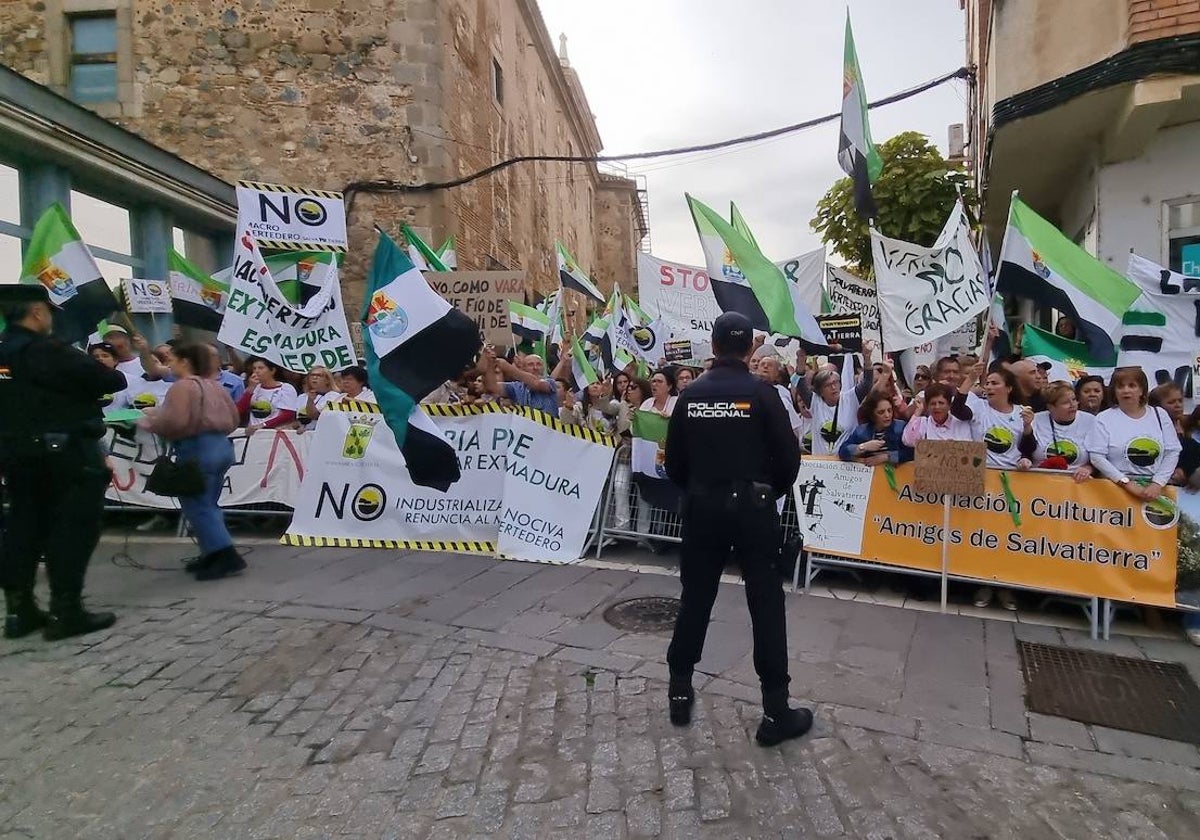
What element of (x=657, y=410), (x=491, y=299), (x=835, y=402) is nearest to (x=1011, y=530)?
(x=835, y=402)

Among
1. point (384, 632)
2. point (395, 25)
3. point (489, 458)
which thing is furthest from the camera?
point (395, 25)

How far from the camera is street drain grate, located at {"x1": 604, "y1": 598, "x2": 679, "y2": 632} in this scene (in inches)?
205

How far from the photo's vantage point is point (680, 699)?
12.6ft

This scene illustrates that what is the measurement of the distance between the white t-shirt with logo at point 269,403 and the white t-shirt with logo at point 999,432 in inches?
259

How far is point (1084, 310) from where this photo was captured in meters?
5.89

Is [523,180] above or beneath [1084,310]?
above

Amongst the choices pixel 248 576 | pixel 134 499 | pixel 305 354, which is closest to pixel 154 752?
pixel 248 576

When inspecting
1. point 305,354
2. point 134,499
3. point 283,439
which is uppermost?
point 305,354

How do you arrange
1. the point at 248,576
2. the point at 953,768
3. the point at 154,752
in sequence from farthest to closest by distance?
1. the point at 248,576
2. the point at 154,752
3. the point at 953,768

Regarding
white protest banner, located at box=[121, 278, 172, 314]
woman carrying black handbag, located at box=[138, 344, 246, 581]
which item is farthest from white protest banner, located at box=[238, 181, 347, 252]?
woman carrying black handbag, located at box=[138, 344, 246, 581]

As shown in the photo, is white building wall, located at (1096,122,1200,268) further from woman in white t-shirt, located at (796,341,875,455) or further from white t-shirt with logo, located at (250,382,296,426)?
white t-shirt with logo, located at (250,382,296,426)

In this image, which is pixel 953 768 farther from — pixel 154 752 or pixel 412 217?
pixel 412 217

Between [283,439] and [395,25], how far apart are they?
9916 millimetres

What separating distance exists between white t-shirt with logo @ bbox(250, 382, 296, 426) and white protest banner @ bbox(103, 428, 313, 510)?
476 millimetres
